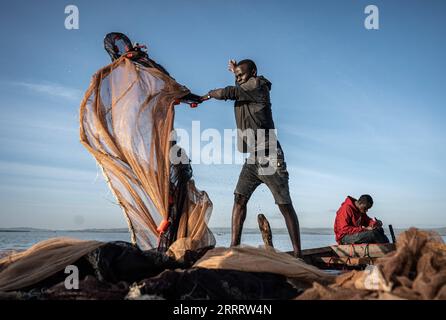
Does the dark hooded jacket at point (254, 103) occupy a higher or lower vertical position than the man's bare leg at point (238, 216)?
higher

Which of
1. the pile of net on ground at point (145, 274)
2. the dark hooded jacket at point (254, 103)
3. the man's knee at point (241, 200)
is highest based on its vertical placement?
the dark hooded jacket at point (254, 103)

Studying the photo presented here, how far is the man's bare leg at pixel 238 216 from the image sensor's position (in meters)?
6.27

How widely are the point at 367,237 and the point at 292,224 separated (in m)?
2.82

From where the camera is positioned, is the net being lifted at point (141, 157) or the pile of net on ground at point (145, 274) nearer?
the pile of net on ground at point (145, 274)

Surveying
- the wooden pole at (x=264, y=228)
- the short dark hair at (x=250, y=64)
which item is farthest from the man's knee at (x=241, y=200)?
the short dark hair at (x=250, y=64)

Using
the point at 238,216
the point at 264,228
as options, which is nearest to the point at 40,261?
the point at 238,216

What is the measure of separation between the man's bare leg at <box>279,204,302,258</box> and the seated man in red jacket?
107 inches

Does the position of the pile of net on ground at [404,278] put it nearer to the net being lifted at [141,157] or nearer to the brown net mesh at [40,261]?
the brown net mesh at [40,261]

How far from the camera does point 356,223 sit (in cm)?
874

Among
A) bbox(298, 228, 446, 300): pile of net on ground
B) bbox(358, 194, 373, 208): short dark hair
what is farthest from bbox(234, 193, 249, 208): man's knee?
bbox(358, 194, 373, 208): short dark hair

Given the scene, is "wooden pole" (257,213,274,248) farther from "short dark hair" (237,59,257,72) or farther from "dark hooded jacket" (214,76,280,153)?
"short dark hair" (237,59,257,72)

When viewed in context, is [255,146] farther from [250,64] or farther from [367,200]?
[367,200]

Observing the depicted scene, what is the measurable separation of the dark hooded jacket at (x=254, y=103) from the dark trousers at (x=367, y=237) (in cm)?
310
